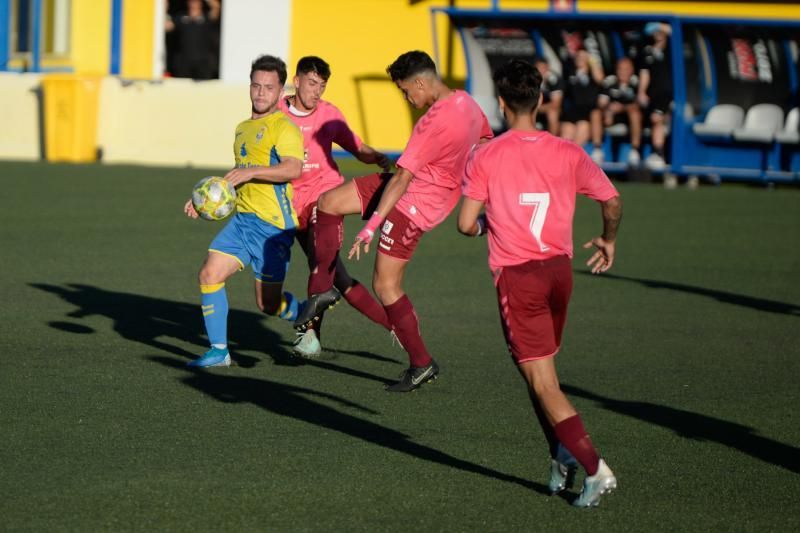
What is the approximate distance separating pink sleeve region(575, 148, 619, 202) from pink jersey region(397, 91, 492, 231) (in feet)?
7.10

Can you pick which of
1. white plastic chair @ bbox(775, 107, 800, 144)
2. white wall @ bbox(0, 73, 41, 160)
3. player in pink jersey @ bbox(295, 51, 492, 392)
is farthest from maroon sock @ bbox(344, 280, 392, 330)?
white wall @ bbox(0, 73, 41, 160)

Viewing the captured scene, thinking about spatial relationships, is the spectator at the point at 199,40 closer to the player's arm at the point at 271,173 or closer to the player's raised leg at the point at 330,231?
the player's raised leg at the point at 330,231

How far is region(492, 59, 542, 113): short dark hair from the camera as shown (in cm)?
597

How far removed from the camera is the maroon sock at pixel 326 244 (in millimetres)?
9133

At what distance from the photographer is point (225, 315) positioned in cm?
902

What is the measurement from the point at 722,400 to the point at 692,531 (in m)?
2.83

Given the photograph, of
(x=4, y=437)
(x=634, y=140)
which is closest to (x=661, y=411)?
(x=4, y=437)

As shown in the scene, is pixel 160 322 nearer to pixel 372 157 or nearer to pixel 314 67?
pixel 372 157

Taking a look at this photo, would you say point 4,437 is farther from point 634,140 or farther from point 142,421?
point 634,140

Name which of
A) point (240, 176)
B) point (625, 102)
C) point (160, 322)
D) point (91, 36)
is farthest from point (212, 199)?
point (91, 36)

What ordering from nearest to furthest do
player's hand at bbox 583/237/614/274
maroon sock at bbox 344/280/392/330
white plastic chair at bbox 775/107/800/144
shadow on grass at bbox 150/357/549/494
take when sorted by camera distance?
player's hand at bbox 583/237/614/274, shadow on grass at bbox 150/357/549/494, maroon sock at bbox 344/280/392/330, white plastic chair at bbox 775/107/800/144

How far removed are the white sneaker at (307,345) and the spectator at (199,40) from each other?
698 inches

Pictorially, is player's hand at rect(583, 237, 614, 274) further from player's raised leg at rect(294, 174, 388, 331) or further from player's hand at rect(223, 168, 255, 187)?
player's hand at rect(223, 168, 255, 187)

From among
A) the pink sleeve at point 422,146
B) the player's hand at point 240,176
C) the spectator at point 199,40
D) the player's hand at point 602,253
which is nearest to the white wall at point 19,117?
the spectator at point 199,40
